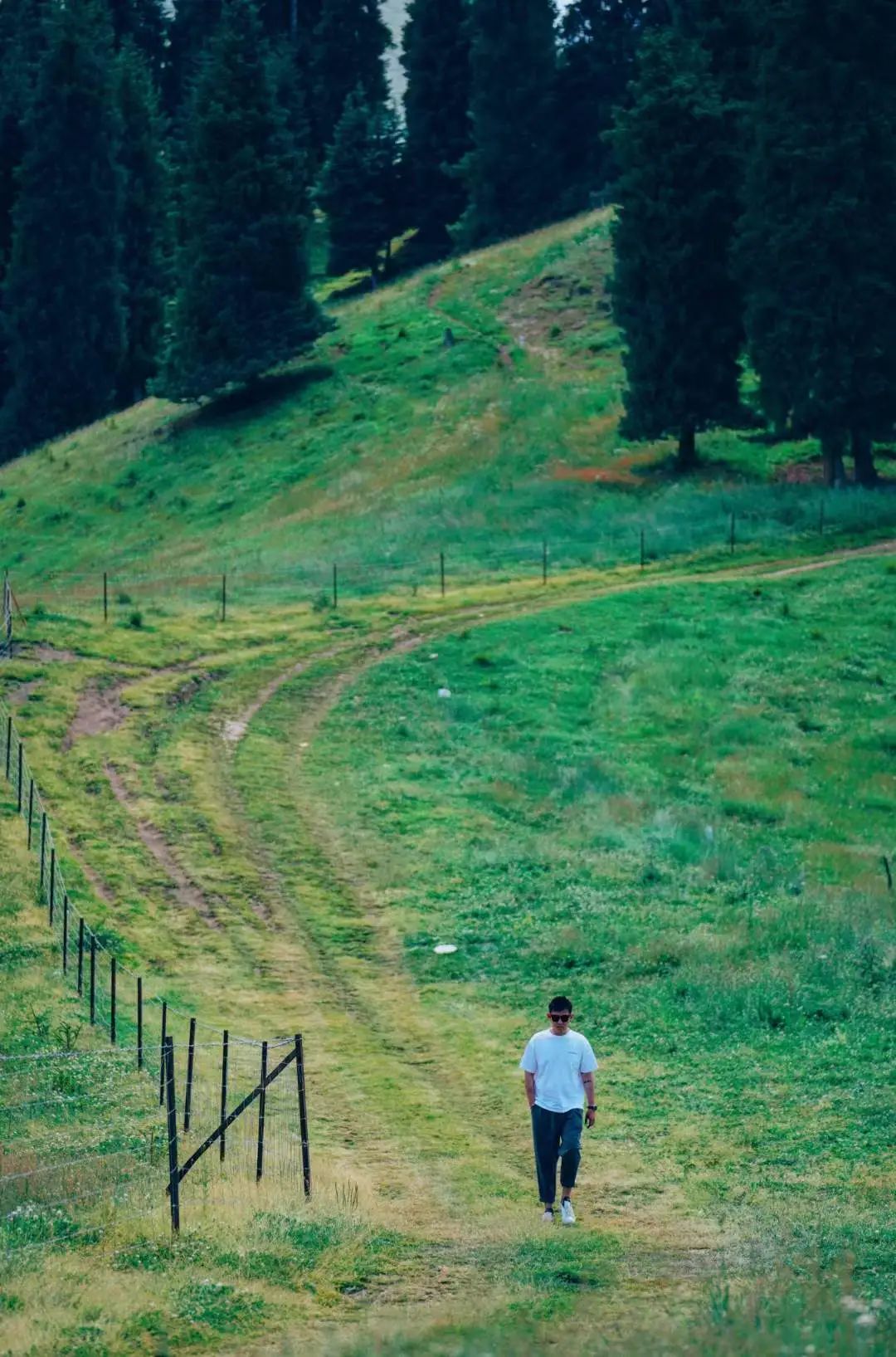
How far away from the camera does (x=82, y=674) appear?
36.3 metres

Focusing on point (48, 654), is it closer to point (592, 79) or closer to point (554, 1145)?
point (554, 1145)

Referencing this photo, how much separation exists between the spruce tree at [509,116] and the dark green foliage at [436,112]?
14.2 feet

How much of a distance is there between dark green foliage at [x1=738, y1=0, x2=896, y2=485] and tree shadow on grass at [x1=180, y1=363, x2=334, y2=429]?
909 inches

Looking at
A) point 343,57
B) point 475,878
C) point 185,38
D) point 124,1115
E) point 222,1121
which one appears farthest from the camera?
point 185,38

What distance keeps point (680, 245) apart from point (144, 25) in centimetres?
7035

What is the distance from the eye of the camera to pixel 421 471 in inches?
2350

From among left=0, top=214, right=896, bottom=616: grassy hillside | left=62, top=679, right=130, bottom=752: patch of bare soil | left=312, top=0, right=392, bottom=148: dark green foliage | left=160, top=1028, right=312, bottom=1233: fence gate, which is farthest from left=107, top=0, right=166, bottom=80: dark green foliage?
left=160, top=1028, right=312, bottom=1233: fence gate

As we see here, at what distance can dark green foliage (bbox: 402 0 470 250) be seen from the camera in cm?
9138

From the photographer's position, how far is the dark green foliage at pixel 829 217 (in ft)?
164

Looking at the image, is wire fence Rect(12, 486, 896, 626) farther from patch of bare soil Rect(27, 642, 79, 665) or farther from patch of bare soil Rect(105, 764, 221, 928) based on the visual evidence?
patch of bare soil Rect(105, 764, 221, 928)

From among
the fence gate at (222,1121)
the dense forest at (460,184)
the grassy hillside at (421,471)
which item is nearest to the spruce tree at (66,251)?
the dense forest at (460,184)

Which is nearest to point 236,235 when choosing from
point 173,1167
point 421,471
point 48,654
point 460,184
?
point 421,471

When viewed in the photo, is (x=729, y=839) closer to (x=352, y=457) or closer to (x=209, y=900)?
(x=209, y=900)

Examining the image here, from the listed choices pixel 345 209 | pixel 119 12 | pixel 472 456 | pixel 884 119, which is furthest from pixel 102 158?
pixel 119 12
